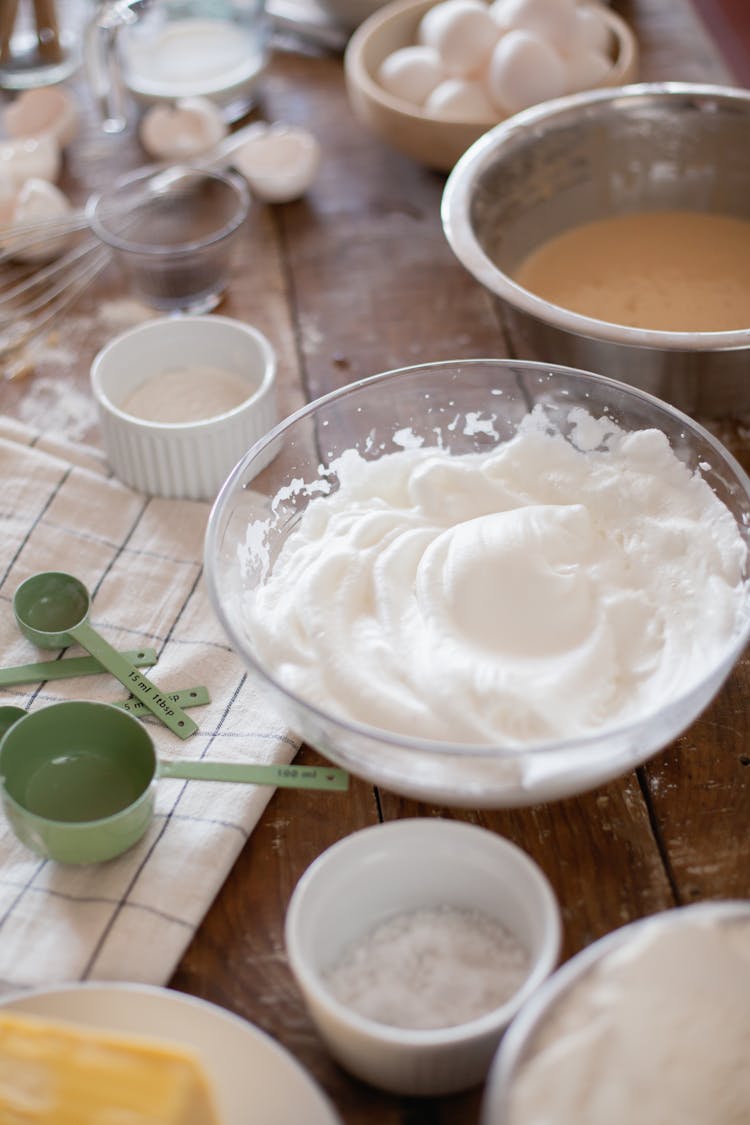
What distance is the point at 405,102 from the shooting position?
1.57m

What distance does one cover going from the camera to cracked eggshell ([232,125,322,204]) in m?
1.60

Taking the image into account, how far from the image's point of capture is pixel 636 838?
3.04 ft

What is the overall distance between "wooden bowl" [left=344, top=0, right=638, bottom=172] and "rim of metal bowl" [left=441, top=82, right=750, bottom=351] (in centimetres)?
5

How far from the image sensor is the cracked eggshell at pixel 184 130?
1.65 metres

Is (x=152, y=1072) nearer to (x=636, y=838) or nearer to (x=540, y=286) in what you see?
(x=636, y=838)

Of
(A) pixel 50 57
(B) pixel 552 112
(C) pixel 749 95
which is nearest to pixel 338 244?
(B) pixel 552 112

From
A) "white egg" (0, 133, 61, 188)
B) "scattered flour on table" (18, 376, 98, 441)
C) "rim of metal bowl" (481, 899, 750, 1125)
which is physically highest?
"white egg" (0, 133, 61, 188)

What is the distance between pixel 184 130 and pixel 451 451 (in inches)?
30.7

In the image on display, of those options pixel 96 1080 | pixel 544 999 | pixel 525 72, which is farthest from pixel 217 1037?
pixel 525 72

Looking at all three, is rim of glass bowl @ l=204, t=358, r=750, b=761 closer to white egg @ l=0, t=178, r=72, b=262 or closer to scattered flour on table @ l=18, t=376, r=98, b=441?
scattered flour on table @ l=18, t=376, r=98, b=441

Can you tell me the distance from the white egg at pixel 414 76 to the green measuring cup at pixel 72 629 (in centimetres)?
83

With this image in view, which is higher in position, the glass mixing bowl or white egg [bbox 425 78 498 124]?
white egg [bbox 425 78 498 124]

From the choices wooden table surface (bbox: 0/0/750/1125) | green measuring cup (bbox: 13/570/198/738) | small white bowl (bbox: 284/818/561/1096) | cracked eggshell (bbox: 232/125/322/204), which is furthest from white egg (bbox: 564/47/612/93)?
small white bowl (bbox: 284/818/561/1096)

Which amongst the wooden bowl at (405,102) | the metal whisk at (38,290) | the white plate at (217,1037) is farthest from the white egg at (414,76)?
the white plate at (217,1037)
